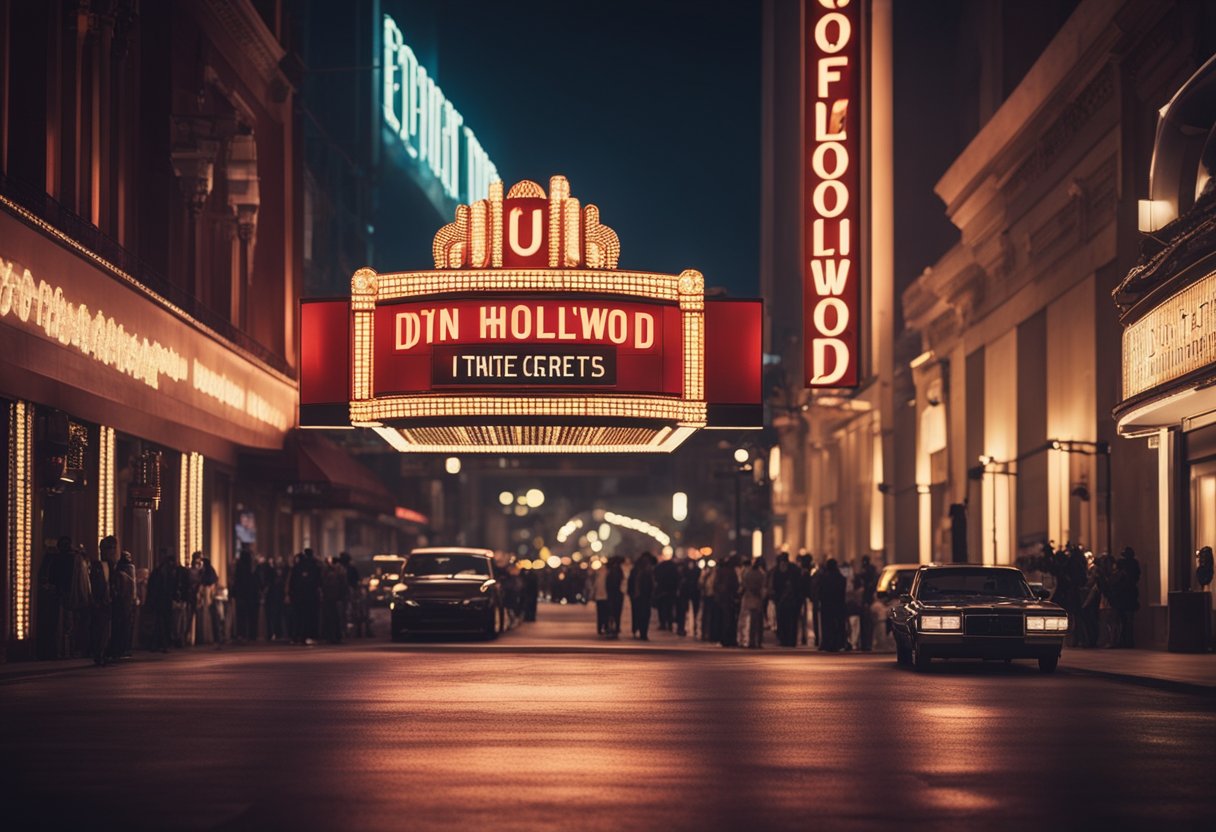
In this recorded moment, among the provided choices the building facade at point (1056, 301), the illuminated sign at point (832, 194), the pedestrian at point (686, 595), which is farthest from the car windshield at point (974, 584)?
the illuminated sign at point (832, 194)

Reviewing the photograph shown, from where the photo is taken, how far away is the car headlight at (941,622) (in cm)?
2633

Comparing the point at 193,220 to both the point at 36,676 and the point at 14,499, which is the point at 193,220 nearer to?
the point at 14,499

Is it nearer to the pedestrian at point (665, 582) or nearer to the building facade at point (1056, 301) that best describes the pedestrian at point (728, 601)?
the pedestrian at point (665, 582)

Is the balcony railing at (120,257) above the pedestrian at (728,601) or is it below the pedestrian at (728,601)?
above

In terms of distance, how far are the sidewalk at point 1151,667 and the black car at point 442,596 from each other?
10.9 meters

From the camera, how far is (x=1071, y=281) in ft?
137

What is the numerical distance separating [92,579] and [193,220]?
53.9 feet

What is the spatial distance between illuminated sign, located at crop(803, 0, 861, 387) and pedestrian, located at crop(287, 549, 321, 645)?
1351cm

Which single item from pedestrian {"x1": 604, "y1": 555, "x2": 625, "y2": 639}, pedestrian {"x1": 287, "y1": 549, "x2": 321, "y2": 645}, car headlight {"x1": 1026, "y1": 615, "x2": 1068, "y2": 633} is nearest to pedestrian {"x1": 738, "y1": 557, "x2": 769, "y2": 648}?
pedestrian {"x1": 604, "y1": 555, "x2": 625, "y2": 639}

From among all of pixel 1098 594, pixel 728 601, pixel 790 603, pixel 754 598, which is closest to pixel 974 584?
pixel 1098 594

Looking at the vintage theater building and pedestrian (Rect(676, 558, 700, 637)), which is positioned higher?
the vintage theater building

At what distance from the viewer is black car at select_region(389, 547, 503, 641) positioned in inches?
1495

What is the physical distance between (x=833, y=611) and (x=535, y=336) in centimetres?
780

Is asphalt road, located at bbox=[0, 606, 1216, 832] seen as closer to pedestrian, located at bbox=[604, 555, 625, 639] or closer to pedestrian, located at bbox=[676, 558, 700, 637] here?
pedestrian, located at bbox=[604, 555, 625, 639]
